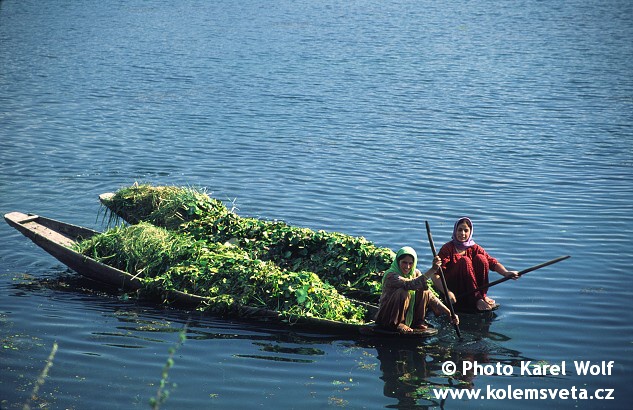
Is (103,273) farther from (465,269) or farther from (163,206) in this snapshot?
(465,269)

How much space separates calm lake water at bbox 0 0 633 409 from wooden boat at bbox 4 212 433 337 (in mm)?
186

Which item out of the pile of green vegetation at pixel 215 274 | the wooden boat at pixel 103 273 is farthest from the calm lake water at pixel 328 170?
the pile of green vegetation at pixel 215 274

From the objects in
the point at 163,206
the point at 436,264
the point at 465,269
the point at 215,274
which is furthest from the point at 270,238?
the point at 436,264

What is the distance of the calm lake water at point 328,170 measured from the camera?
948cm

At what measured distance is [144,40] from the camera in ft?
125

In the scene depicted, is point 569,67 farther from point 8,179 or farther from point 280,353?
point 280,353

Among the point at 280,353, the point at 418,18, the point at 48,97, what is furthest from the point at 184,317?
the point at 418,18

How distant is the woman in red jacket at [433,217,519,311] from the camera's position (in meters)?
11.1

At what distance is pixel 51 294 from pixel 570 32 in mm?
34001

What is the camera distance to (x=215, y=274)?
37.0ft

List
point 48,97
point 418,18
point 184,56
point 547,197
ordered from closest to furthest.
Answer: point 547,197 → point 48,97 → point 184,56 → point 418,18

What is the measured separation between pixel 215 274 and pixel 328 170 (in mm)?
7968

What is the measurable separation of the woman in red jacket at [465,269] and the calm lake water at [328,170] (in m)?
0.28

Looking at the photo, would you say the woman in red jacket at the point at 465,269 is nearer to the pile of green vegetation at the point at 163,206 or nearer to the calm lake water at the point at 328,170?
the calm lake water at the point at 328,170
